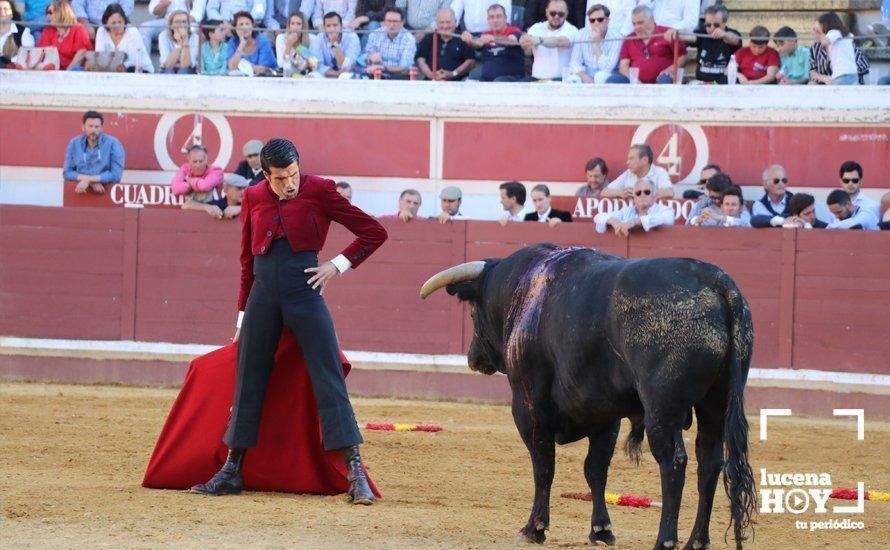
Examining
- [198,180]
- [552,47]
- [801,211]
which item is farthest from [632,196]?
[198,180]

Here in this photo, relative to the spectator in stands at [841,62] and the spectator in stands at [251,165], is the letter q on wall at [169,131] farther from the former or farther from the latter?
the spectator in stands at [841,62]

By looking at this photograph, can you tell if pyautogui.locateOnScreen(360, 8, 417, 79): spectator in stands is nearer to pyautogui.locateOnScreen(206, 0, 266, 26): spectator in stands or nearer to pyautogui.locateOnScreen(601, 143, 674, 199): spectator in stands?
pyautogui.locateOnScreen(206, 0, 266, 26): spectator in stands

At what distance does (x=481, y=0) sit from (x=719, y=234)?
3.38 metres

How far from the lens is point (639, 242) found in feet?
35.6

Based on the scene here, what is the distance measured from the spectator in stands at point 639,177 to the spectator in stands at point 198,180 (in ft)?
10.7

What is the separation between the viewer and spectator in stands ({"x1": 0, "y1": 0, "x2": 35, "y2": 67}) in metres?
12.8

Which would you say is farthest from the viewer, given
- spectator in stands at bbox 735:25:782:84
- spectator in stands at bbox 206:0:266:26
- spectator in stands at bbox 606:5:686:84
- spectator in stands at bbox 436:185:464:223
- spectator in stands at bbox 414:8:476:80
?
spectator in stands at bbox 206:0:266:26

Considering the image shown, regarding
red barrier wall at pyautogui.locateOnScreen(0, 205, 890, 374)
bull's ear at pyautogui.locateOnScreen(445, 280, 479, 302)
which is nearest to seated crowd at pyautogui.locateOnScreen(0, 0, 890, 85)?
red barrier wall at pyautogui.locateOnScreen(0, 205, 890, 374)

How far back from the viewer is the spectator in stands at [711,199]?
1079cm

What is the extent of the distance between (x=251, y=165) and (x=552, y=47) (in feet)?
9.22

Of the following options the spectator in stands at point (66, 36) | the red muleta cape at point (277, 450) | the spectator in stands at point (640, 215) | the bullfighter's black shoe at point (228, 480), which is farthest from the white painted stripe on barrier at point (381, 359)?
the bullfighter's black shoe at point (228, 480)

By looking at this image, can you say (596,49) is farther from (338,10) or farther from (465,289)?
(465,289)

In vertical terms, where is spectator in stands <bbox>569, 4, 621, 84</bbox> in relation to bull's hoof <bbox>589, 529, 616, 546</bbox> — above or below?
above

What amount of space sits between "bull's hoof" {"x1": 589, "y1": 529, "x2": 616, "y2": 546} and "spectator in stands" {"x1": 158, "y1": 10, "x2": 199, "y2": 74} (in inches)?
321
